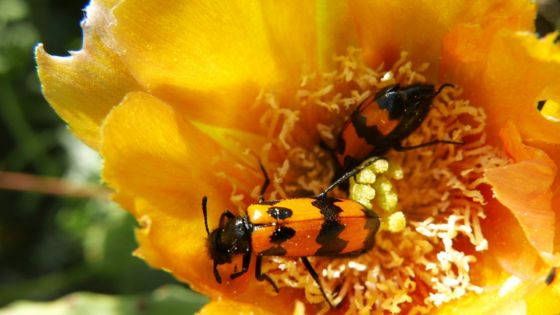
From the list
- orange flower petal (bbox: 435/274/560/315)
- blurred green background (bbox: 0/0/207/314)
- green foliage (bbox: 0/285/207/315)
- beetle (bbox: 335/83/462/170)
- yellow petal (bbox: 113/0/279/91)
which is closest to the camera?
orange flower petal (bbox: 435/274/560/315)

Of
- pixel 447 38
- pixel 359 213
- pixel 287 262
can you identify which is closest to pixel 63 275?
pixel 287 262

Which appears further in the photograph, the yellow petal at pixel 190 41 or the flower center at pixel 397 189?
the flower center at pixel 397 189

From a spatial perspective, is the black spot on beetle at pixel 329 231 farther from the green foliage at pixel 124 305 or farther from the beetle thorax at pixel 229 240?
the green foliage at pixel 124 305

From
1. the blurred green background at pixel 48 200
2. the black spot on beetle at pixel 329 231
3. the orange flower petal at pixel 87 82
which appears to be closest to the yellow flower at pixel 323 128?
the orange flower petal at pixel 87 82

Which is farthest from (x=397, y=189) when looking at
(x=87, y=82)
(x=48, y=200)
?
(x=48, y=200)

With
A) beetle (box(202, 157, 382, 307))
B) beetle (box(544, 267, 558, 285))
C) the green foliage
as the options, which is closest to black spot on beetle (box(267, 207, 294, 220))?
beetle (box(202, 157, 382, 307))

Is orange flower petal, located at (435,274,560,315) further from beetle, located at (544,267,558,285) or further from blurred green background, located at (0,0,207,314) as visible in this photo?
blurred green background, located at (0,0,207,314)
